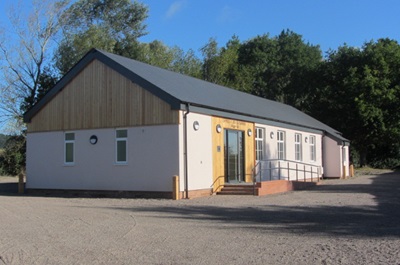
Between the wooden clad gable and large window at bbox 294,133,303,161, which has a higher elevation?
the wooden clad gable

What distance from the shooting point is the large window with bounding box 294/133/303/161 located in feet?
88.3

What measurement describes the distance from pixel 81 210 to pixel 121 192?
4835mm

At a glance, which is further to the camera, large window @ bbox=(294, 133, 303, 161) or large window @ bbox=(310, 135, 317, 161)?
large window @ bbox=(310, 135, 317, 161)

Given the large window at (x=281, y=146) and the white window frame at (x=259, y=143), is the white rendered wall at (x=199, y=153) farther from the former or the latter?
the large window at (x=281, y=146)

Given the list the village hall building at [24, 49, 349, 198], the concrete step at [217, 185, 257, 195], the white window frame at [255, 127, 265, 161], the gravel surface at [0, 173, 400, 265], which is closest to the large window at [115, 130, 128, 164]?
the village hall building at [24, 49, 349, 198]

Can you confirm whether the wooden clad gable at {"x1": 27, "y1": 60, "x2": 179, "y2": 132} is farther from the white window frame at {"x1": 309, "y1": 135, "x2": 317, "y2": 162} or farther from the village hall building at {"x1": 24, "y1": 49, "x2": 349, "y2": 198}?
the white window frame at {"x1": 309, "y1": 135, "x2": 317, "y2": 162}

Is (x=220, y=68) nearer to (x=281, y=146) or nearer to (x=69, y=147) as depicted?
(x=281, y=146)

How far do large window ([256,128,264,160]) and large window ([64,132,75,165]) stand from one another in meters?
8.76

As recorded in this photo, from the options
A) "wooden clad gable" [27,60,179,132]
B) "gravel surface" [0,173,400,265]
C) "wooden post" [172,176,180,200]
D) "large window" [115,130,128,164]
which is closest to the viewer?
"gravel surface" [0,173,400,265]

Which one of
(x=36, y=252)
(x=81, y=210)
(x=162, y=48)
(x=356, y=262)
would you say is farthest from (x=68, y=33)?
(x=356, y=262)

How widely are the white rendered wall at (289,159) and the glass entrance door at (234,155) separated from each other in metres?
1.64

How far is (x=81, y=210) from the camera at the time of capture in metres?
13.5

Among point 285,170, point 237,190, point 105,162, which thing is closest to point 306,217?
point 237,190

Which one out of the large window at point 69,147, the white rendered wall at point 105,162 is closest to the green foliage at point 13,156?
the white rendered wall at point 105,162
